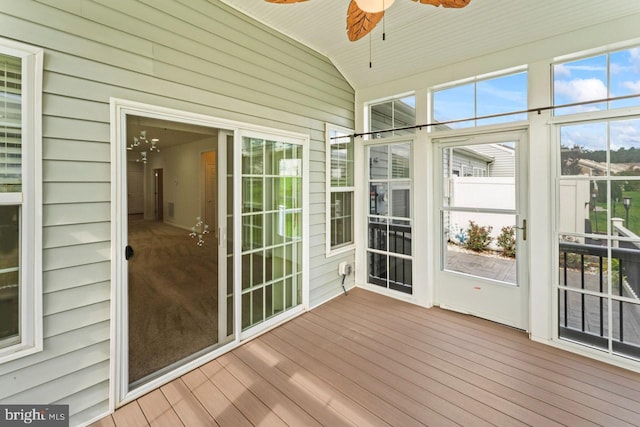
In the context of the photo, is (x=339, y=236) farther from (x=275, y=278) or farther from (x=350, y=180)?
(x=275, y=278)

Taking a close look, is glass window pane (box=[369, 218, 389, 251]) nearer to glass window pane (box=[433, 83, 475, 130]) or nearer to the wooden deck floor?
the wooden deck floor

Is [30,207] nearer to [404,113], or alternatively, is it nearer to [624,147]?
[404,113]

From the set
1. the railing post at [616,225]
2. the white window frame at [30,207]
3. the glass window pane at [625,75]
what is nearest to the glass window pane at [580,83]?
the glass window pane at [625,75]

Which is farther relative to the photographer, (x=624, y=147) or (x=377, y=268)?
(x=377, y=268)

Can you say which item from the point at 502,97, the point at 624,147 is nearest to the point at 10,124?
the point at 502,97

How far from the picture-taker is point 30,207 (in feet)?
5.10

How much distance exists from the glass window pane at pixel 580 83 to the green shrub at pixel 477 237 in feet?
4.24

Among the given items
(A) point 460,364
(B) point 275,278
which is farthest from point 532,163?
(B) point 275,278

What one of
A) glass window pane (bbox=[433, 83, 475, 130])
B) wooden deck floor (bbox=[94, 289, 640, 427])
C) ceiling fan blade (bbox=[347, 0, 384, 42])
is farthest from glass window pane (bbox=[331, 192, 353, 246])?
ceiling fan blade (bbox=[347, 0, 384, 42])

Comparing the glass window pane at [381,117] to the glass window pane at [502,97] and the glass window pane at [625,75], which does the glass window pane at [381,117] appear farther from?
the glass window pane at [625,75]

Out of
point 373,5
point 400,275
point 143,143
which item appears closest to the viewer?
point 373,5

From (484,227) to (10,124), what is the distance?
12.9 feet

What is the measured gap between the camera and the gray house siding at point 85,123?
1.61m

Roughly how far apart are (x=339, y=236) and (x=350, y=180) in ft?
2.69
